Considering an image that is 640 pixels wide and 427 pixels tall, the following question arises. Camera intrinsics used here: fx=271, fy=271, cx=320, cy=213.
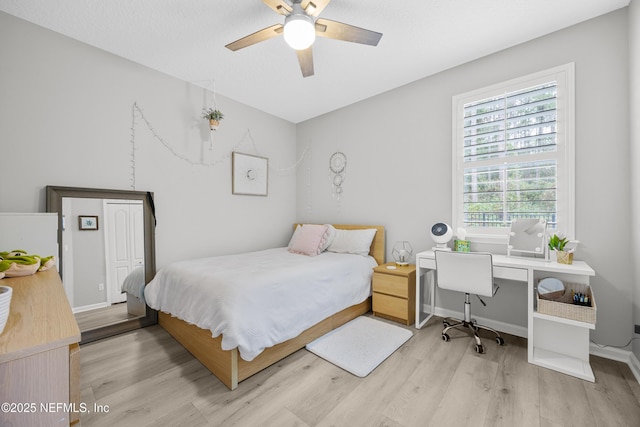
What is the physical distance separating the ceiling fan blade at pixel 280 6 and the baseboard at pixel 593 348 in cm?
311

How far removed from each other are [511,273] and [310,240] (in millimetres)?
2030

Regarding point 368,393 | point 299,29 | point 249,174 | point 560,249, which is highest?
point 299,29

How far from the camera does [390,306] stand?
9.43 feet

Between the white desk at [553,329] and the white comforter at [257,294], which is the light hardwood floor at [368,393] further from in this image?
the white comforter at [257,294]

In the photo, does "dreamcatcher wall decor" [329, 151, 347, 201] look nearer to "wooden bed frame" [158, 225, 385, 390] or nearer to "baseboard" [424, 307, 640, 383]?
"wooden bed frame" [158, 225, 385, 390]

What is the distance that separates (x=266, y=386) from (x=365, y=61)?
2969 mm

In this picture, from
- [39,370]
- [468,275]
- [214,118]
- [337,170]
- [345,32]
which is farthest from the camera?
[337,170]

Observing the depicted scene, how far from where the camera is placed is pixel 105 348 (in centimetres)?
233

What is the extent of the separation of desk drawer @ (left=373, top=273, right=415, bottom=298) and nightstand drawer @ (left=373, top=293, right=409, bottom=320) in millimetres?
54

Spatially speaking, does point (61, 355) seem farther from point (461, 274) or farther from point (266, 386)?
point (461, 274)

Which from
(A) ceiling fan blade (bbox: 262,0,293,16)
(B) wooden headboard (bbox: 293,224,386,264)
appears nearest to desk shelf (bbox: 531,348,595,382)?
(B) wooden headboard (bbox: 293,224,386,264)

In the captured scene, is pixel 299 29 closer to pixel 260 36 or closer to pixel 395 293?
pixel 260 36

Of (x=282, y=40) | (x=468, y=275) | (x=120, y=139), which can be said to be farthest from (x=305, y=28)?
(x=468, y=275)

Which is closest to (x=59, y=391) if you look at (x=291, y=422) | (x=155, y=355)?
(x=291, y=422)
